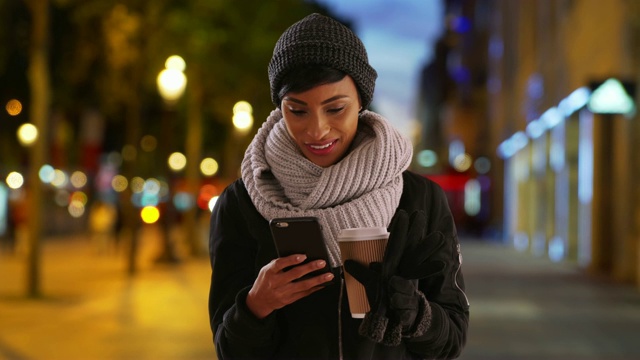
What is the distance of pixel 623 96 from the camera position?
22.5 m

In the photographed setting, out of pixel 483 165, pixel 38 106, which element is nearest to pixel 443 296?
pixel 38 106

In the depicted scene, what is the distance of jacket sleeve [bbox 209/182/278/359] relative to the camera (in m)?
3.73

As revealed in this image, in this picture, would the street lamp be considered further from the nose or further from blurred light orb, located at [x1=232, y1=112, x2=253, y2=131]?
the nose

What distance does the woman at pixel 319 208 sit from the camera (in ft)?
11.8

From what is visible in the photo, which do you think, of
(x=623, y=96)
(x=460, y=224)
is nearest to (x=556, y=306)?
(x=623, y=96)

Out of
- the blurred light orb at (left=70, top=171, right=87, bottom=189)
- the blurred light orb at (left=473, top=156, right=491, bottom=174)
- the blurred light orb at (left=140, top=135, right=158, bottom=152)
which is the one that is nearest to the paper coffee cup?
the blurred light orb at (left=140, top=135, right=158, bottom=152)

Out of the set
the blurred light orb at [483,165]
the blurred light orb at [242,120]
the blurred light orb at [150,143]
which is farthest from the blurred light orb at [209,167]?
the blurred light orb at [242,120]

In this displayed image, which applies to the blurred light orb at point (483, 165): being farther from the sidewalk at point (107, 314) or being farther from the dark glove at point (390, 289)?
the dark glove at point (390, 289)

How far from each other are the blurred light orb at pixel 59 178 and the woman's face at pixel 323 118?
58.0 m

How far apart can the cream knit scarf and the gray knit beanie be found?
0.57ft

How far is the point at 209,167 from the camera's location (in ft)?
344

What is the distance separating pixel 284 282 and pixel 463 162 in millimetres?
84600

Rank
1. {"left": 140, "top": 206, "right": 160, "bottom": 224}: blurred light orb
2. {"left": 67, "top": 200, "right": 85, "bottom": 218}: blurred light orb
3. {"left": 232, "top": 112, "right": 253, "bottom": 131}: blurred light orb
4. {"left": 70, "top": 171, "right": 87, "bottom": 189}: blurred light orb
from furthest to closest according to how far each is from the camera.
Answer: {"left": 70, "top": 171, "right": 87, "bottom": 189}: blurred light orb, {"left": 67, "top": 200, "right": 85, "bottom": 218}: blurred light orb, {"left": 140, "top": 206, "right": 160, "bottom": 224}: blurred light orb, {"left": 232, "top": 112, "right": 253, "bottom": 131}: blurred light orb

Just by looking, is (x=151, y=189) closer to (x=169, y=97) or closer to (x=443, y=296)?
(x=169, y=97)
